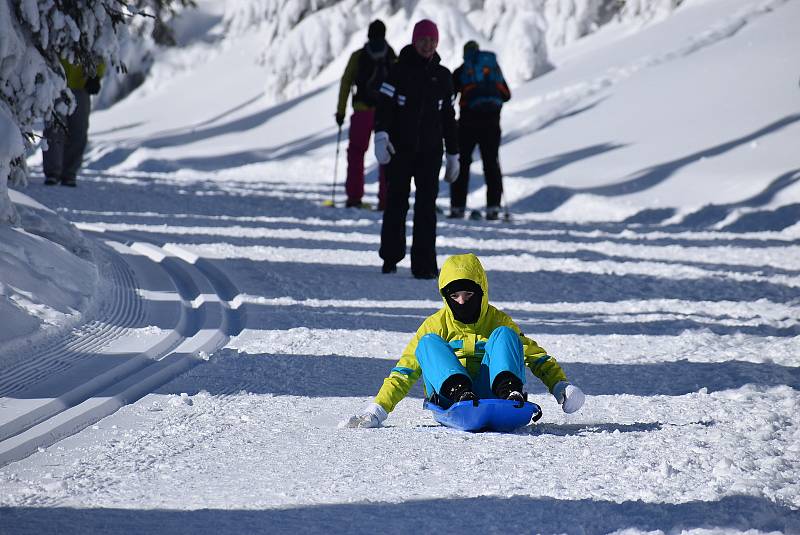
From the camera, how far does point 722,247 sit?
12.6m

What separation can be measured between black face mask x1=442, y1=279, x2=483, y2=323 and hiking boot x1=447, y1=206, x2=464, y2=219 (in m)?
9.75

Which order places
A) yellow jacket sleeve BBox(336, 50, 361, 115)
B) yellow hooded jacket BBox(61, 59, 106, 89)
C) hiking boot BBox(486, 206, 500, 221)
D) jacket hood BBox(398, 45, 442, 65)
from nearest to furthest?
jacket hood BBox(398, 45, 442, 65), yellow jacket sleeve BBox(336, 50, 361, 115), yellow hooded jacket BBox(61, 59, 106, 89), hiking boot BBox(486, 206, 500, 221)

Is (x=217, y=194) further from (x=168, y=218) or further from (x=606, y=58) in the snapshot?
(x=606, y=58)

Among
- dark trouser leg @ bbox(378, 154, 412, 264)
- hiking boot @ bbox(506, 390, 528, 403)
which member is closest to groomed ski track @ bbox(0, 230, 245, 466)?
dark trouser leg @ bbox(378, 154, 412, 264)

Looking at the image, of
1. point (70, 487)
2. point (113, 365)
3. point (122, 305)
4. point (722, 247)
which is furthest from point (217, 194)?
point (70, 487)

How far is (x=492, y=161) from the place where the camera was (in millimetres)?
14820

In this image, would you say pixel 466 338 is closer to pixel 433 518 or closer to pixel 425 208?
pixel 433 518

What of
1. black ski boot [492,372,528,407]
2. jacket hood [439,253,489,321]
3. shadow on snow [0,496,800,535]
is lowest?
shadow on snow [0,496,800,535]

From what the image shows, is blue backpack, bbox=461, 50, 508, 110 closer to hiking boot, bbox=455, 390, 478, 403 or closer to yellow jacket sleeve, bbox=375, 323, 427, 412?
yellow jacket sleeve, bbox=375, 323, 427, 412

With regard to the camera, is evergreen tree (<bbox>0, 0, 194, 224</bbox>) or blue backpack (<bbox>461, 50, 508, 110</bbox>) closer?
evergreen tree (<bbox>0, 0, 194, 224</bbox>)

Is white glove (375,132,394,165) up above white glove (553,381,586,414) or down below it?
above

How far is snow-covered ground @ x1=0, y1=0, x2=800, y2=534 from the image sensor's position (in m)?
3.98

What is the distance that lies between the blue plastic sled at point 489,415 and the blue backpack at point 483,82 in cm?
968

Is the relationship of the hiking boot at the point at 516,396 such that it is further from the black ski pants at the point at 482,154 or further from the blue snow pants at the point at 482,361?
the black ski pants at the point at 482,154
